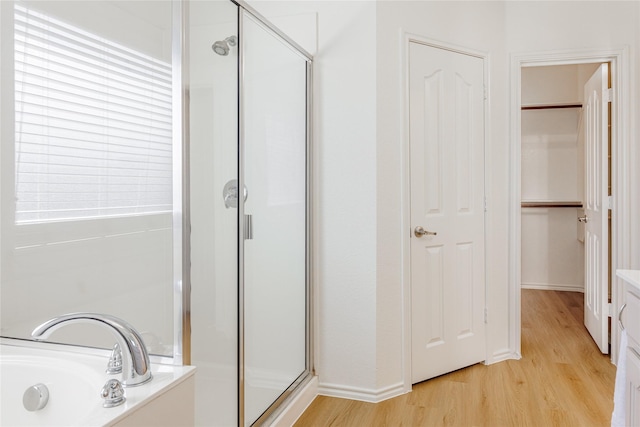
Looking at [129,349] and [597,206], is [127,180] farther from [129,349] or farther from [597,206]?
[597,206]

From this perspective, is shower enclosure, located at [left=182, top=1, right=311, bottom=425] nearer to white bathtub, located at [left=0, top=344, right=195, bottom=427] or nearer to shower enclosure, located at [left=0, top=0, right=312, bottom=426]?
shower enclosure, located at [left=0, top=0, right=312, bottom=426]

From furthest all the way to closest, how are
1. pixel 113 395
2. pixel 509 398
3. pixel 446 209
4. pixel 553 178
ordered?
pixel 553 178 < pixel 446 209 < pixel 509 398 < pixel 113 395

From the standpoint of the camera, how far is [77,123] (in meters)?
1.74

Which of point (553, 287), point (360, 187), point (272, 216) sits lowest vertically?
point (553, 287)

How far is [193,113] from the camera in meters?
1.58

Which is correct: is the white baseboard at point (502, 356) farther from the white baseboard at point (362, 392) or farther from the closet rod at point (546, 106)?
the closet rod at point (546, 106)

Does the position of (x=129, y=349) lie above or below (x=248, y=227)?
below

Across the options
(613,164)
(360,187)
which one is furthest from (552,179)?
(360,187)

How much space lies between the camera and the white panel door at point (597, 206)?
3152 millimetres

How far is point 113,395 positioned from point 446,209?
7.19 feet

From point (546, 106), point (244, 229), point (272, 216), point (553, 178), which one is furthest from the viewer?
point (553, 178)

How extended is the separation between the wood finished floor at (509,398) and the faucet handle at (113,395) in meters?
1.35

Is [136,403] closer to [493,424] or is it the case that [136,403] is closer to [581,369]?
[493,424]

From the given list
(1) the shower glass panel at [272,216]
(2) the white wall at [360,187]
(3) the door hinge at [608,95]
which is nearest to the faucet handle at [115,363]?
(1) the shower glass panel at [272,216]
